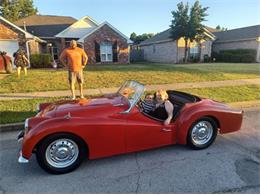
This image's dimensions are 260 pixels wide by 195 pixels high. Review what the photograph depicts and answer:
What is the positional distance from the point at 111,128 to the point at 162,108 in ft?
3.43

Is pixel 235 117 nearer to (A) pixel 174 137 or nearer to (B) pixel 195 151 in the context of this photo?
(B) pixel 195 151

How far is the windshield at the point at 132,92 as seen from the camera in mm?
3507

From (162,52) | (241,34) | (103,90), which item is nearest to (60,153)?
(103,90)

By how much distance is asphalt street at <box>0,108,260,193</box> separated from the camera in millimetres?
2740

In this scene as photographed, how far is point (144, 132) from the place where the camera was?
3.38 m

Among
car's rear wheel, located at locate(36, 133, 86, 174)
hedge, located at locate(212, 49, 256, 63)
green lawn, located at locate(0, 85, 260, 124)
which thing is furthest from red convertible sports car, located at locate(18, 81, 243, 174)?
hedge, located at locate(212, 49, 256, 63)

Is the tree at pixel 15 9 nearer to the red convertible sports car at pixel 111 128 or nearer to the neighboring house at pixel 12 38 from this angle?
the neighboring house at pixel 12 38

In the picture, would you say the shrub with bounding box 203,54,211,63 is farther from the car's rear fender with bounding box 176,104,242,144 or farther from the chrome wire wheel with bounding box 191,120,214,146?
the chrome wire wheel with bounding box 191,120,214,146

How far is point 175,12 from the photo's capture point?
23.9 meters

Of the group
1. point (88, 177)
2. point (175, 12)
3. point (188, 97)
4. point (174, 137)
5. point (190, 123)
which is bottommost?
point (88, 177)

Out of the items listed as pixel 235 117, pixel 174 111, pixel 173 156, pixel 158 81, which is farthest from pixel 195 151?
pixel 158 81

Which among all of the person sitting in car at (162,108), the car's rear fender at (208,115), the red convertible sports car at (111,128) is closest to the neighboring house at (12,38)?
the red convertible sports car at (111,128)

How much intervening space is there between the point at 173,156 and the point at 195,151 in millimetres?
445

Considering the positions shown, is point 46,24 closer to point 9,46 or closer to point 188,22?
point 9,46
